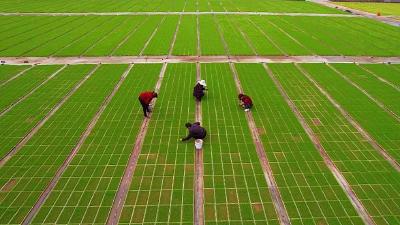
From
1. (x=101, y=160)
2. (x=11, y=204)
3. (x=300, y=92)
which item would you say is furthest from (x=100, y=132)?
(x=300, y=92)

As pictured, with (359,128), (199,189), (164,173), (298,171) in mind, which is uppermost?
(164,173)

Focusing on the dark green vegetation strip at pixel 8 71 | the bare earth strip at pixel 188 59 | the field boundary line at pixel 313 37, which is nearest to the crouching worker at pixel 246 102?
the bare earth strip at pixel 188 59

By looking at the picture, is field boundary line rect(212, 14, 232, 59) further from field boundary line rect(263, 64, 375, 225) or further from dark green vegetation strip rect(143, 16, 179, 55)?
field boundary line rect(263, 64, 375, 225)

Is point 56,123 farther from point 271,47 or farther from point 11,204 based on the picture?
point 271,47

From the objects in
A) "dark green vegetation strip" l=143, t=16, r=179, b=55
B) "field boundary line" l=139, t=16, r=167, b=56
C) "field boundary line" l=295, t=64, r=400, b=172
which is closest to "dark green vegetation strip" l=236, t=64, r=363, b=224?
"field boundary line" l=295, t=64, r=400, b=172

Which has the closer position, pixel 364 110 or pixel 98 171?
pixel 98 171

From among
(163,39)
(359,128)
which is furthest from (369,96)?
(163,39)

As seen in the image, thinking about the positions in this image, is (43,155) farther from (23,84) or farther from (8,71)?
(8,71)
